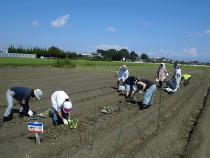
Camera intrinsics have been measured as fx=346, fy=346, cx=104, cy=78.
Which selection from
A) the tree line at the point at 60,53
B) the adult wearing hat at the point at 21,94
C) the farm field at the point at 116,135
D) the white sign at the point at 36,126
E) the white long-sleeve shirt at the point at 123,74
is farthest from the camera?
the tree line at the point at 60,53

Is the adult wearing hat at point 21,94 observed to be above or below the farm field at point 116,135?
above

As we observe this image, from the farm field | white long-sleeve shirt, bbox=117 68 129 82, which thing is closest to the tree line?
white long-sleeve shirt, bbox=117 68 129 82

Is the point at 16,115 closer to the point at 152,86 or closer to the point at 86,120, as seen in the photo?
the point at 86,120

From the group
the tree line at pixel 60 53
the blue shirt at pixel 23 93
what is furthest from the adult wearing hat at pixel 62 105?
the tree line at pixel 60 53

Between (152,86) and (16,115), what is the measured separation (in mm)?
6014

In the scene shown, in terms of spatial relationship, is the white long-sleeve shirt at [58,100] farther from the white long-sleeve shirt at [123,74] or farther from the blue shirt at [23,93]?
the white long-sleeve shirt at [123,74]

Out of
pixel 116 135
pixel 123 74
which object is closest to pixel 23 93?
pixel 116 135

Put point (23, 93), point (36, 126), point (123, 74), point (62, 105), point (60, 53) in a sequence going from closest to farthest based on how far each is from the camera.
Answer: point (36, 126)
point (62, 105)
point (23, 93)
point (123, 74)
point (60, 53)

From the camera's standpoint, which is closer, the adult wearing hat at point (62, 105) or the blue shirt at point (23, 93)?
the adult wearing hat at point (62, 105)

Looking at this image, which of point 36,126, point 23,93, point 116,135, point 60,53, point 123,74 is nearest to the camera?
point 36,126

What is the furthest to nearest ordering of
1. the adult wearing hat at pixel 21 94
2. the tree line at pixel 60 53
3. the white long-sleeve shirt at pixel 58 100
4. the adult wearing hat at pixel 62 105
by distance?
the tree line at pixel 60 53
the adult wearing hat at pixel 21 94
the white long-sleeve shirt at pixel 58 100
the adult wearing hat at pixel 62 105

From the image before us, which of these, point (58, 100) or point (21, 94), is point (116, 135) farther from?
point (21, 94)

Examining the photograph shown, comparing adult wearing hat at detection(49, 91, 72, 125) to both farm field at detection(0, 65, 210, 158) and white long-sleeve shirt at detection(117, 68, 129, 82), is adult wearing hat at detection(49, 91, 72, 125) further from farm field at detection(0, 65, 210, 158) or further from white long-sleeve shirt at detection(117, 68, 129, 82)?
Result: white long-sleeve shirt at detection(117, 68, 129, 82)

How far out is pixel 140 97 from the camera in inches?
739
